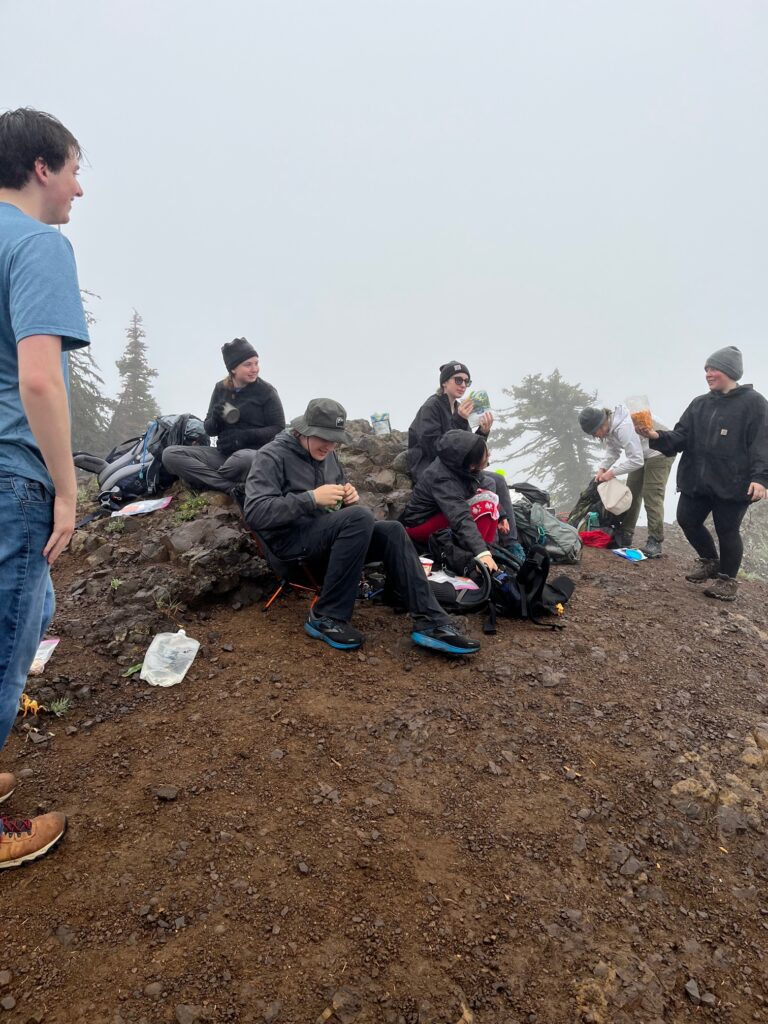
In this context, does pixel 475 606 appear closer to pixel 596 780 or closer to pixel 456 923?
pixel 596 780

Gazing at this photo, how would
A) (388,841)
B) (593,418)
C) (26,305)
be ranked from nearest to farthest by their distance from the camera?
(26,305), (388,841), (593,418)

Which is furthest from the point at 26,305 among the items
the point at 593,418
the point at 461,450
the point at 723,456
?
the point at 593,418

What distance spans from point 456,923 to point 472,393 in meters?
7.07

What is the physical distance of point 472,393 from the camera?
8297mm

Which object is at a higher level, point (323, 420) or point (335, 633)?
point (323, 420)

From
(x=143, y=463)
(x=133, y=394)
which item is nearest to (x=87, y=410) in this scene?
(x=133, y=394)

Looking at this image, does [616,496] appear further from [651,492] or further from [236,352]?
[236,352]

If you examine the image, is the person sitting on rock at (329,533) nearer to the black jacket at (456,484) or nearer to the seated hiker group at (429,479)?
the seated hiker group at (429,479)

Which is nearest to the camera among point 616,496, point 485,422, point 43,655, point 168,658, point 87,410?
point 43,655

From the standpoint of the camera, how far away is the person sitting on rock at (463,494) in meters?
5.70

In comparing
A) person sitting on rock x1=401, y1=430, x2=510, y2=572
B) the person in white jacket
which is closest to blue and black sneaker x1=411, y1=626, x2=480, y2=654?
person sitting on rock x1=401, y1=430, x2=510, y2=572

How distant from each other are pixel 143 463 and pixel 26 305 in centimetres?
679

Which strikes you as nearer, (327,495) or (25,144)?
(25,144)

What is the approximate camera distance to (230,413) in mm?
7684
